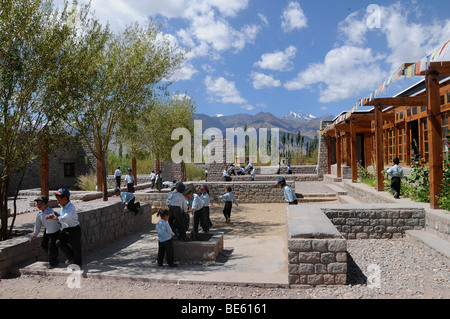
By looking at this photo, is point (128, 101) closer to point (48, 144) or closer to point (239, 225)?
point (48, 144)

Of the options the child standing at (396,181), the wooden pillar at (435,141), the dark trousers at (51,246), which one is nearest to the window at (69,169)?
the dark trousers at (51,246)

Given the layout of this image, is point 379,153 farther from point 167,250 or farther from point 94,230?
point 94,230

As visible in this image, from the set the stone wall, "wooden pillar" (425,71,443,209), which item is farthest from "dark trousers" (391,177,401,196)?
"wooden pillar" (425,71,443,209)

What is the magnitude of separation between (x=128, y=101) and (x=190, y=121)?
1039 cm

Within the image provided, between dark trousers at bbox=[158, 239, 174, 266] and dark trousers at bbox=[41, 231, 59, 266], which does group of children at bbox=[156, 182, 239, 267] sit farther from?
dark trousers at bbox=[41, 231, 59, 266]

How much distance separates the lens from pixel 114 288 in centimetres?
496

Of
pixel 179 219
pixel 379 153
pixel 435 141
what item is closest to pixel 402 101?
pixel 379 153

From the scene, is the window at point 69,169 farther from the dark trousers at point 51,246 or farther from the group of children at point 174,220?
the dark trousers at point 51,246

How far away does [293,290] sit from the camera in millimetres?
4617

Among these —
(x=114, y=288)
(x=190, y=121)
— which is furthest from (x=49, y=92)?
(x=190, y=121)

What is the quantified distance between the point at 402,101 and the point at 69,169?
→ 21.9 m

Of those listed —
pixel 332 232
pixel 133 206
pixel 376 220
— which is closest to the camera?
pixel 332 232

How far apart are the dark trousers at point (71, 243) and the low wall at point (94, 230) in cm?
77

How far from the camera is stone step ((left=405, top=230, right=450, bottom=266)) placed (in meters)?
5.38
